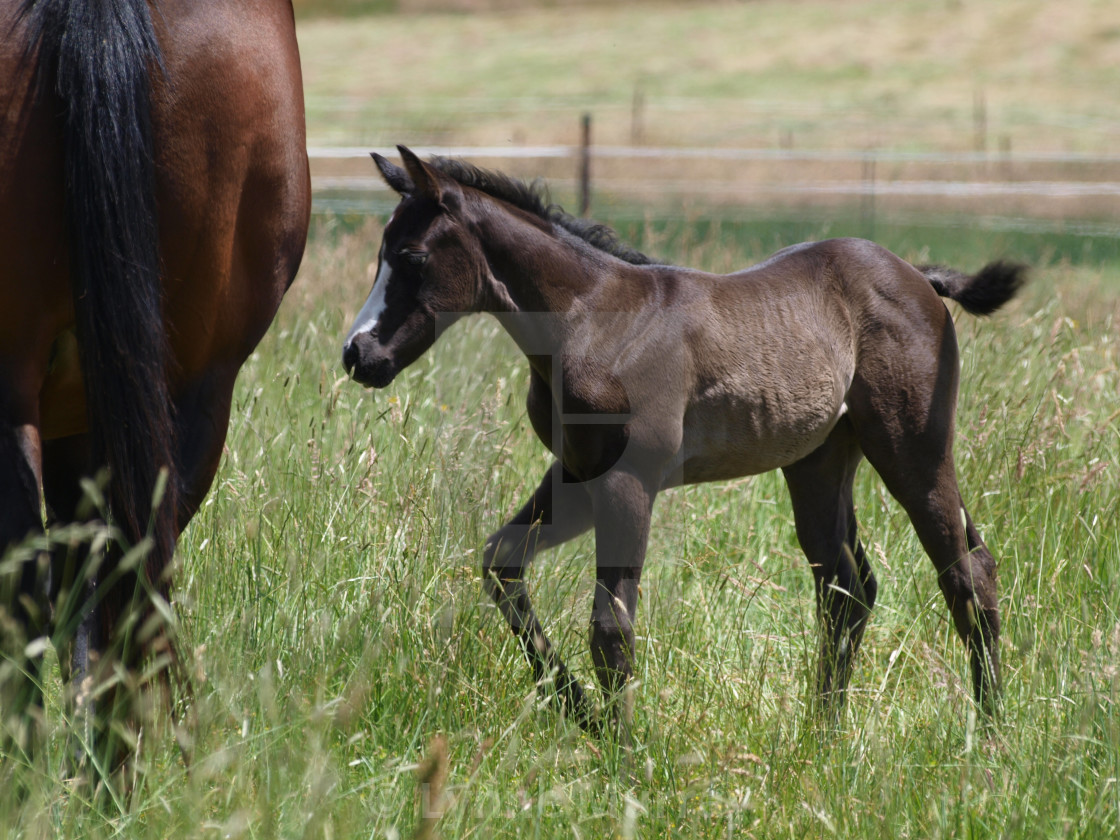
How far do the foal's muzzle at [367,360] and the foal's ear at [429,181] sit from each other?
36 centimetres

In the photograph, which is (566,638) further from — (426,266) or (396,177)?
(396,177)

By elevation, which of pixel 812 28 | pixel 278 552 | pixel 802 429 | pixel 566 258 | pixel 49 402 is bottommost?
pixel 278 552

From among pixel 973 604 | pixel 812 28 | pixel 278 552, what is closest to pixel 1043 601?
pixel 973 604

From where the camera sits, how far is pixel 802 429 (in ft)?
9.32

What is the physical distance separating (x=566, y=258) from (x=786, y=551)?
5.32 feet

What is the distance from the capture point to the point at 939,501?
2924mm

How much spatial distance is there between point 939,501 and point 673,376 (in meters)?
0.84

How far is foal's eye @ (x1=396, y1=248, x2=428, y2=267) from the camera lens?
255 cm

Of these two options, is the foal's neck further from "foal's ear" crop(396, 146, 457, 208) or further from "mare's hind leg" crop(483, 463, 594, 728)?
"mare's hind leg" crop(483, 463, 594, 728)

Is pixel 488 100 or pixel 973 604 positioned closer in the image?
pixel 973 604

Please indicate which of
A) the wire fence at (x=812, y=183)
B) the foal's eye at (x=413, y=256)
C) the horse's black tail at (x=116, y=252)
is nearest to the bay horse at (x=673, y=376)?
the foal's eye at (x=413, y=256)

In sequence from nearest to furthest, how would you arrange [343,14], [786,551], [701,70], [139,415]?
[139,415] < [786,551] < [701,70] < [343,14]

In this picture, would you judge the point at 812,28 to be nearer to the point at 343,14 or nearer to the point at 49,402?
the point at 343,14

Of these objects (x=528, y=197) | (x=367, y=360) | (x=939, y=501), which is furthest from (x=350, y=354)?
(x=939, y=501)
